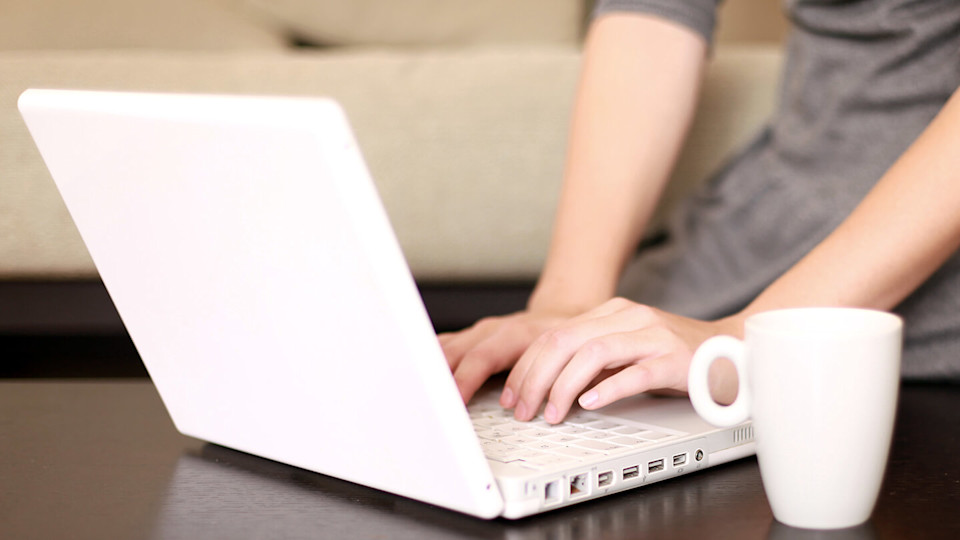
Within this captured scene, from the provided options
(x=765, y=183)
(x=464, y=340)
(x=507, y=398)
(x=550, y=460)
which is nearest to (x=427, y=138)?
(x=765, y=183)

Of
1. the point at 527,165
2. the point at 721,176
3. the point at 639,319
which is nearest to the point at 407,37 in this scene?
the point at 527,165

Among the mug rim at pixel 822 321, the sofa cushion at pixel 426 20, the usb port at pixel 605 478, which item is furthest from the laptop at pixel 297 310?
the sofa cushion at pixel 426 20

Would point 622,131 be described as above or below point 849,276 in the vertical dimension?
above

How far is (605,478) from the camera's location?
50 cm

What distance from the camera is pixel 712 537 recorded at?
0.46 m

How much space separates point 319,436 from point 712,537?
0.21 meters

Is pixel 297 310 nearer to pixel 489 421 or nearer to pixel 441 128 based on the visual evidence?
pixel 489 421

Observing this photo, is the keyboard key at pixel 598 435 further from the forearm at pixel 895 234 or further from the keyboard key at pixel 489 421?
the forearm at pixel 895 234

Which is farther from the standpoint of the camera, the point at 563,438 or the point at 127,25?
the point at 127,25

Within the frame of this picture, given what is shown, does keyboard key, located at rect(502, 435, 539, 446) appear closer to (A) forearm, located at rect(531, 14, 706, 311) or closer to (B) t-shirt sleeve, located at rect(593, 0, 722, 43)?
(A) forearm, located at rect(531, 14, 706, 311)

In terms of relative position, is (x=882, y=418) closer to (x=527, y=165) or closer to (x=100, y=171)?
(x=100, y=171)

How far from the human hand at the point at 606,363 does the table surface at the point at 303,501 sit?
0.06m

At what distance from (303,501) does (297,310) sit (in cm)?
12

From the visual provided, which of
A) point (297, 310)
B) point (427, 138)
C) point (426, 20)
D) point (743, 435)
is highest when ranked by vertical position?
point (426, 20)
